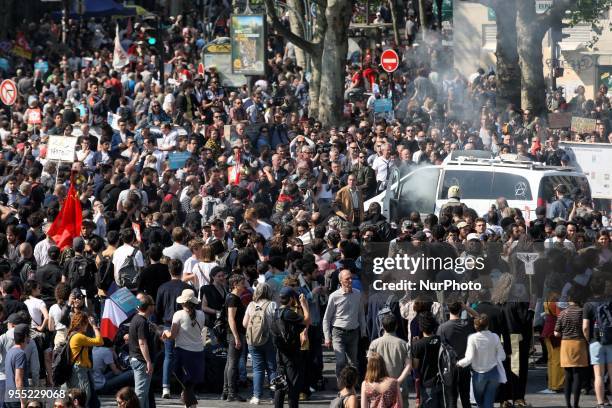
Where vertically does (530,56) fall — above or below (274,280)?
above

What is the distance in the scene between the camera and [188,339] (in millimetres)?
14680

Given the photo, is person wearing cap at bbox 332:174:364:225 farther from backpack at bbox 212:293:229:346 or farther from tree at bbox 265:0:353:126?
tree at bbox 265:0:353:126

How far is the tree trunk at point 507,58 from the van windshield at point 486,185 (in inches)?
502

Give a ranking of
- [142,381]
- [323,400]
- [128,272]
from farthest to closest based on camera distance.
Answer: [128,272], [323,400], [142,381]

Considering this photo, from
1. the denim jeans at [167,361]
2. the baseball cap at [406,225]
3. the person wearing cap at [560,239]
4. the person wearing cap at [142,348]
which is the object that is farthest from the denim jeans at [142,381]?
the person wearing cap at [560,239]

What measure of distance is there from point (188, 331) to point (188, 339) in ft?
0.26

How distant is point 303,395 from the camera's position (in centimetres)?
1565

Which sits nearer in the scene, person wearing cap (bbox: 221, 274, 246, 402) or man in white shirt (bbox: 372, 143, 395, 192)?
person wearing cap (bbox: 221, 274, 246, 402)

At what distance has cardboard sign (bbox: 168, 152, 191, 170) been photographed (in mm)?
23525

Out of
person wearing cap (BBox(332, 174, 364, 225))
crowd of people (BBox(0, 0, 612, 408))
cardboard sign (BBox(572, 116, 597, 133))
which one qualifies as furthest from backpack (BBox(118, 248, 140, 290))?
cardboard sign (BBox(572, 116, 597, 133))

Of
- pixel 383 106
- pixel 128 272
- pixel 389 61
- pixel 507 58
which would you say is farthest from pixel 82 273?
pixel 507 58

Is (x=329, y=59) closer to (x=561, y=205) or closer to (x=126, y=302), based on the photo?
(x=561, y=205)

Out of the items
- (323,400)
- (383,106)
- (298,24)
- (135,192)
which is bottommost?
(323,400)

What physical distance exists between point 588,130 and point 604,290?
14.3 metres
